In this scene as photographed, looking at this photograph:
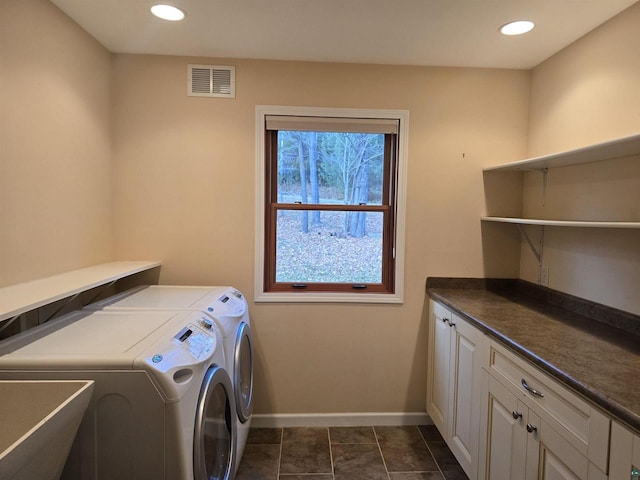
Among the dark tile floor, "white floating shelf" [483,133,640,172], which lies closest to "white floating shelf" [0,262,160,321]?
the dark tile floor

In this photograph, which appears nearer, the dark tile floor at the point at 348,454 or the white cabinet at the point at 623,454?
the white cabinet at the point at 623,454

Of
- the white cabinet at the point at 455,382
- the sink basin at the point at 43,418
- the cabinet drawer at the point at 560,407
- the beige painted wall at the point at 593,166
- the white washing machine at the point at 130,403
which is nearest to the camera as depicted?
the sink basin at the point at 43,418

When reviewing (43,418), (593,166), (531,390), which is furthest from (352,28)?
(43,418)

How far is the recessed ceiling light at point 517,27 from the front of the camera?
1.88 meters

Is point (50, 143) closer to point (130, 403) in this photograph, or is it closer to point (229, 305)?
point (229, 305)

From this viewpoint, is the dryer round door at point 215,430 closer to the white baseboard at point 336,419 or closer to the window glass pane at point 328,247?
the white baseboard at point 336,419

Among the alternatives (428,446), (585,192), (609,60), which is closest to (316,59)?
(609,60)

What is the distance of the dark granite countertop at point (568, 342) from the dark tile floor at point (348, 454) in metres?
0.94

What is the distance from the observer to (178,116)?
2404mm

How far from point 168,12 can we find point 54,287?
142 centimetres

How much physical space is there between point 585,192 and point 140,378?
224 cm

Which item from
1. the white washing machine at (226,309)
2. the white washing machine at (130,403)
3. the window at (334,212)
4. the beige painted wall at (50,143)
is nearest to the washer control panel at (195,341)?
the white washing machine at (130,403)

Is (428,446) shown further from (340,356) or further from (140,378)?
(140,378)

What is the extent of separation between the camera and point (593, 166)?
193cm
